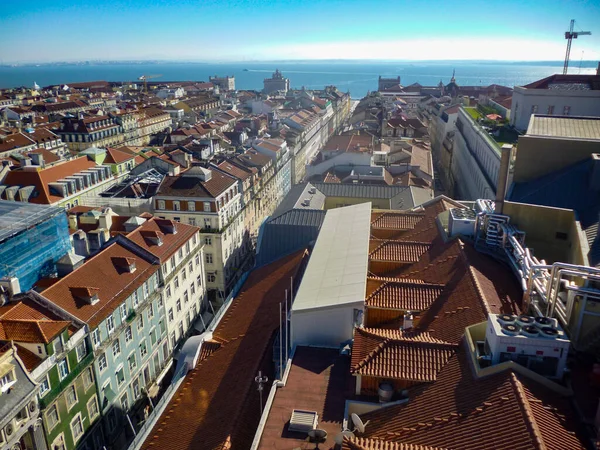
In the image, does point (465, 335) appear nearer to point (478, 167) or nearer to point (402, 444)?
point (402, 444)

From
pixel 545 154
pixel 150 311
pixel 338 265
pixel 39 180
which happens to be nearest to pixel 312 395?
pixel 338 265

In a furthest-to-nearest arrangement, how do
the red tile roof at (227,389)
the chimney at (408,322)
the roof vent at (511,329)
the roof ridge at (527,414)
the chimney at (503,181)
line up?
the chimney at (503,181), the chimney at (408,322), the red tile roof at (227,389), the roof vent at (511,329), the roof ridge at (527,414)

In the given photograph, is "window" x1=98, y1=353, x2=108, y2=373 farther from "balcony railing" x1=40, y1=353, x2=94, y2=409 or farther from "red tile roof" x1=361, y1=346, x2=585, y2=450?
"red tile roof" x1=361, y1=346, x2=585, y2=450

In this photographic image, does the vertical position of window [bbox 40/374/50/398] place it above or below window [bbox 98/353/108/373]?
above

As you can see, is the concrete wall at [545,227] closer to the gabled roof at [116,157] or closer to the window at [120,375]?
the window at [120,375]

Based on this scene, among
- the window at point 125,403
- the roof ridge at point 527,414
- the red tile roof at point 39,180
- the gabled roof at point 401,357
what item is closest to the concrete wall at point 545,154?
the gabled roof at point 401,357

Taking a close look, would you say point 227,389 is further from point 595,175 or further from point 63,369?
point 595,175

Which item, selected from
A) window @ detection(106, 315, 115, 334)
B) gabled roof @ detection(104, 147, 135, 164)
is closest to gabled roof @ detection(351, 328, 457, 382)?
window @ detection(106, 315, 115, 334)
